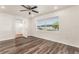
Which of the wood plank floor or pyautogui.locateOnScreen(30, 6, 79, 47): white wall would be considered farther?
pyautogui.locateOnScreen(30, 6, 79, 47): white wall

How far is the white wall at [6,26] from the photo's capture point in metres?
5.29

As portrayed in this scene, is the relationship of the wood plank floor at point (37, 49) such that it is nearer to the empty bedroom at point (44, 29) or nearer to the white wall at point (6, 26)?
the empty bedroom at point (44, 29)

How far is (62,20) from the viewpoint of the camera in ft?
15.8

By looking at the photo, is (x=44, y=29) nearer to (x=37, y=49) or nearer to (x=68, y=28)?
(x=68, y=28)

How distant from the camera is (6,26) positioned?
5590mm

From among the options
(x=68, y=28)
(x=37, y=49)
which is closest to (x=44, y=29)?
(x=68, y=28)

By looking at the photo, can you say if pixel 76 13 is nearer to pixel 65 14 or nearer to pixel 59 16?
pixel 65 14

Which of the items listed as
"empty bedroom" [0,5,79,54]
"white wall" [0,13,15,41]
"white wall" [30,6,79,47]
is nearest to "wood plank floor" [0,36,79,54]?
"empty bedroom" [0,5,79,54]

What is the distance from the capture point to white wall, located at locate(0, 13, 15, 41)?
5293mm

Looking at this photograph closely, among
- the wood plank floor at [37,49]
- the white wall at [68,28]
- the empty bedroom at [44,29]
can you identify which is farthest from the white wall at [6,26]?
the white wall at [68,28]

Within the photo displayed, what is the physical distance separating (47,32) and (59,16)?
1374 mm

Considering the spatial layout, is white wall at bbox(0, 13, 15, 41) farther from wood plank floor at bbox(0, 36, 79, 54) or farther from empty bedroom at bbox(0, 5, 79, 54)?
wood plank floor at bbox(0, 36, 79, 54)

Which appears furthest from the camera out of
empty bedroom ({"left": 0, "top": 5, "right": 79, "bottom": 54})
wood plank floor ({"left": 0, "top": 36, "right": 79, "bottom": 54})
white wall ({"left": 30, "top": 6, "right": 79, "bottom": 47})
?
white wall ({"left": 30, "top": 6, "right": 79, "bottom": 47})
